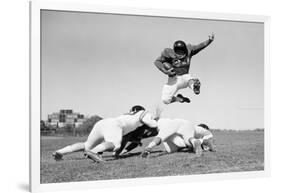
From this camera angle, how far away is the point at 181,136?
21.6 ft

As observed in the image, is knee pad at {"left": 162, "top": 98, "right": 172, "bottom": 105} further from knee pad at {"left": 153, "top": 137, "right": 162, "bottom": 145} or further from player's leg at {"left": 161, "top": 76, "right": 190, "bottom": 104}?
knee pad at {"left": 153, "top": 137, "right": 162, "bottom": 145}

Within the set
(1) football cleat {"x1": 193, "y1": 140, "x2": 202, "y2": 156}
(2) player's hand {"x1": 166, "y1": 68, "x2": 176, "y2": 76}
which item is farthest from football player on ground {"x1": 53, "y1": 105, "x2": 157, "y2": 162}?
(1) football cleat {"x1": 193, "y1": 140, "x2": 202, "y2": 156}

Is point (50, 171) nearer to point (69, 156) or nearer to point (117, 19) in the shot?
point (69, 156)

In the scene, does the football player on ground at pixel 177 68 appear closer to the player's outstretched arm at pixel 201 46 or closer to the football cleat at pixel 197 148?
the player's outstretched arm at pixel 201 46

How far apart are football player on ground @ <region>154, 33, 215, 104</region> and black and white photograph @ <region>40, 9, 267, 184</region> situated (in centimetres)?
1

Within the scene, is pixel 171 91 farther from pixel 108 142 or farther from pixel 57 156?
pixel 57 156

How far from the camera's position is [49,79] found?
5.91m

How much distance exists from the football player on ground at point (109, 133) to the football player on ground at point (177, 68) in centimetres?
37

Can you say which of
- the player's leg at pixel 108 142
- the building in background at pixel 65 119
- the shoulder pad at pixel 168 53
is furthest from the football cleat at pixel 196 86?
the building in background at pixel 65 119

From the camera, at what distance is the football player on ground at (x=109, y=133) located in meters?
6.11

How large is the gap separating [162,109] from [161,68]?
51 cm

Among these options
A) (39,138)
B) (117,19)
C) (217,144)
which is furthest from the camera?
(217,144)

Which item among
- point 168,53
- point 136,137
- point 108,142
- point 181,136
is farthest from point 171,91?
point 108,142
